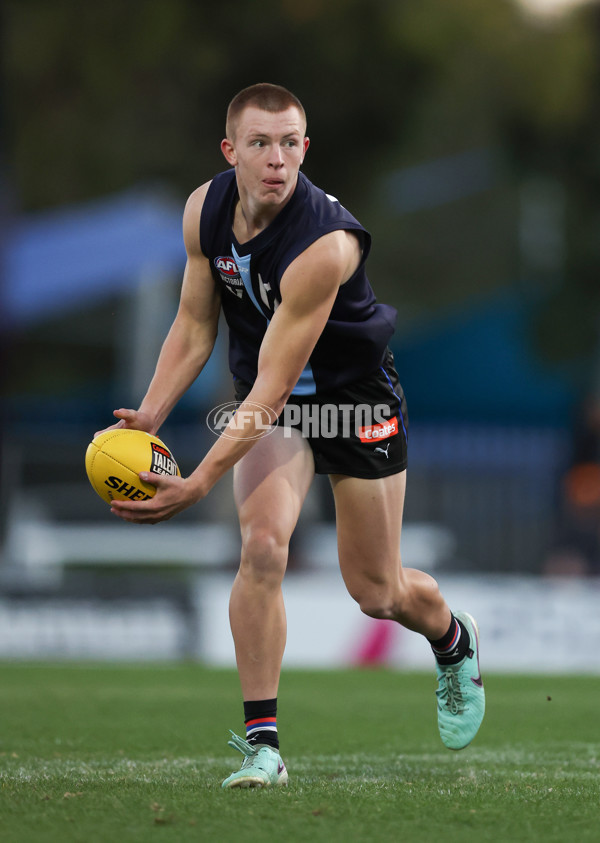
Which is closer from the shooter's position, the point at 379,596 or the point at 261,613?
the point at 261,613

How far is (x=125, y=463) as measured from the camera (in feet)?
15.2

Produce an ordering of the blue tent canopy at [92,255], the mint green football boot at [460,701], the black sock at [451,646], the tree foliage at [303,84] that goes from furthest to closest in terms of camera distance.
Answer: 1. the tree foliage at [303,84]
2. the blue tent canopy at [92,255]
3. the black sock at [451,646]
4. the mint green football boot at [460,701]

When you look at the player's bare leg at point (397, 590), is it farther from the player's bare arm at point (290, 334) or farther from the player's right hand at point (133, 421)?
the player's right hand at point (133, 421)

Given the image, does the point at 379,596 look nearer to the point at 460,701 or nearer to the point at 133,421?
the point at 460,701

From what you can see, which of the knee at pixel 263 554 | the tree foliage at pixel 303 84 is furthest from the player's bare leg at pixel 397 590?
the tree foliage at pixel 303 84

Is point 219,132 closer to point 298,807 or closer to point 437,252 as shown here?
point 437,252

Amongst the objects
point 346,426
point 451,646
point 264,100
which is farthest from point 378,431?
point 264,100

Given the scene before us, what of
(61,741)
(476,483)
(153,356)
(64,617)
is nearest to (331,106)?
(153,356)

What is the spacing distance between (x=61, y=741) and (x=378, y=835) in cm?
287

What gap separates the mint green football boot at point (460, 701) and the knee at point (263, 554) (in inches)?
51.6

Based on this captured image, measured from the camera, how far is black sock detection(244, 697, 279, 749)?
4871 millimetres

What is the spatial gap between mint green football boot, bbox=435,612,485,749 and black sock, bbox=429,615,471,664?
3 centimetres

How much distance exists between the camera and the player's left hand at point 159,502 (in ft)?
14.6

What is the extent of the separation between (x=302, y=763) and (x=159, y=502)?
1.83 metres
